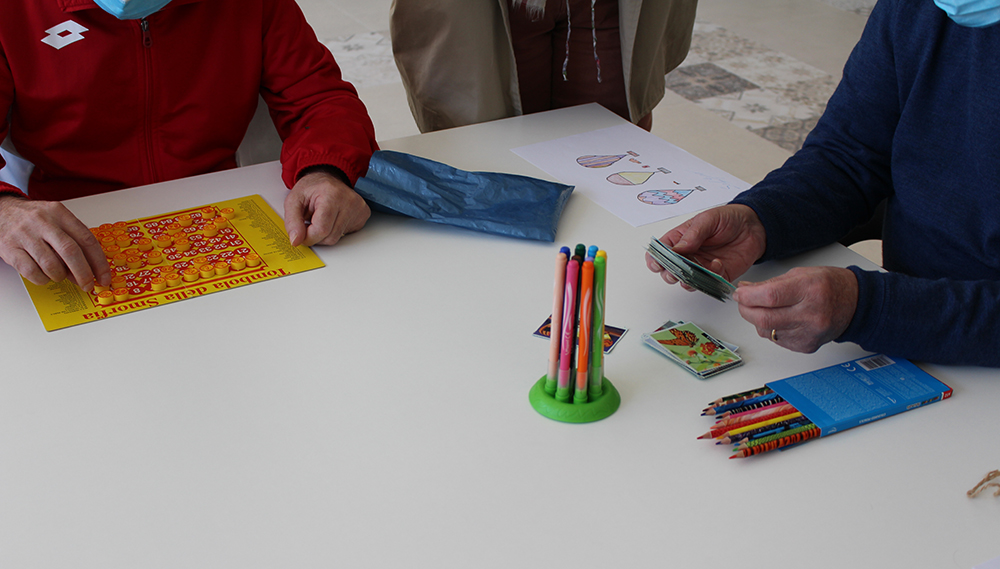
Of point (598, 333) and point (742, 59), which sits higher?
point (598, 333)

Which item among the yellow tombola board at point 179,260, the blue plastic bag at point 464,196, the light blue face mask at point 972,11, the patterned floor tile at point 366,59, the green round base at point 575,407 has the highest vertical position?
the light blue face mask at point 972,11

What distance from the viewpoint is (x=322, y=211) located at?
3.65ft

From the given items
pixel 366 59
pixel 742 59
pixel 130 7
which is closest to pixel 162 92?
pixel 130 7

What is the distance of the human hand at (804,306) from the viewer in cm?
86

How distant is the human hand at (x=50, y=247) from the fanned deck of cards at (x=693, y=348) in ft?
2.22

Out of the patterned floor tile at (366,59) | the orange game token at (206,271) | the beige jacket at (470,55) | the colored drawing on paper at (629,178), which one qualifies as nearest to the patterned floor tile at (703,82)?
the patterned floor tile at (366,59)

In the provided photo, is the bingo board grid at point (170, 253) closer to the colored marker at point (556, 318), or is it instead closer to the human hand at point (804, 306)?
the colored marker at point (556, 318)

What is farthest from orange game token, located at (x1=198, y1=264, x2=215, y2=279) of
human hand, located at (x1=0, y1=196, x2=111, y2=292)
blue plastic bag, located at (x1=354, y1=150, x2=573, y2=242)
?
blue plastic bag, located at (x1=354, y1=150, x2=573, y2=242)

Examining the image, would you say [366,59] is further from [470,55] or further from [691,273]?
[691,273]

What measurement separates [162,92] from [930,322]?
1173 mm

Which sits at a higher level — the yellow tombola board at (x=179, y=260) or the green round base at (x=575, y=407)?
the green round base at (x=575, y=407)

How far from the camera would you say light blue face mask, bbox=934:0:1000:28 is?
933mm

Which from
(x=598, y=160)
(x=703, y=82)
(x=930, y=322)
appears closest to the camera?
(x=930, y=322)

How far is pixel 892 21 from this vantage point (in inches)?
42.8
